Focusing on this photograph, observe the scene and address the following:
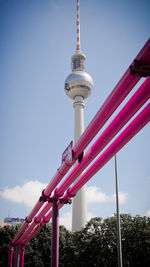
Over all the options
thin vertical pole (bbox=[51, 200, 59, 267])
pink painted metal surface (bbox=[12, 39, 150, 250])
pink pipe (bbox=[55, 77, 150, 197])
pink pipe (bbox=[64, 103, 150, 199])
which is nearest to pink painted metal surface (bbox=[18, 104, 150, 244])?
pink pipe (bbox=[64, 103, 150, 199])

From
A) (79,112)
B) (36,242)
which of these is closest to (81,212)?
(36,242)

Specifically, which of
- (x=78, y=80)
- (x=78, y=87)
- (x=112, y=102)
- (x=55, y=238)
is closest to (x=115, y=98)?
(x=112, y=102)

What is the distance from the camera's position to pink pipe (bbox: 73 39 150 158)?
598 cm

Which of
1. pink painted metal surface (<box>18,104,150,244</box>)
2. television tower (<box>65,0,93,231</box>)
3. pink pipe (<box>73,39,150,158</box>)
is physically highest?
television tower (<box>65,0,93,231</box>)

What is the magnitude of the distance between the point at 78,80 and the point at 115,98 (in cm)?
5140

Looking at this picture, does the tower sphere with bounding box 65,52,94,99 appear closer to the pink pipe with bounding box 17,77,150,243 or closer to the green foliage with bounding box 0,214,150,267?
the green foliage with bounding box 0,214,150,267

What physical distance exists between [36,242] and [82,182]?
28.4m

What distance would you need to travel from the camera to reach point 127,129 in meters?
8.59

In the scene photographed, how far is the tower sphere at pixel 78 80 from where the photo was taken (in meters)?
57.6

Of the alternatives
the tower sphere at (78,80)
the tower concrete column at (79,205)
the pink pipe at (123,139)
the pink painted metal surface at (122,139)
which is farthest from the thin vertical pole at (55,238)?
the tower sphere at (78,80)

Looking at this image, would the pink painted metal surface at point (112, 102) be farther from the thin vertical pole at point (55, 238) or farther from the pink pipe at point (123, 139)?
the thin vertical pole at point (55, 238)

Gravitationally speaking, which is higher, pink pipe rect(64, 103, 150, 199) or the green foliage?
pink pipe rect(64, 103, 150, 199)

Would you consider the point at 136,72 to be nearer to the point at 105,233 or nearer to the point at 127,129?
the point at 127,129

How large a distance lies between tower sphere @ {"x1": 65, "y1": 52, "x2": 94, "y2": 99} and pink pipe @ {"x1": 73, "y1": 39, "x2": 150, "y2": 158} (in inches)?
1960
